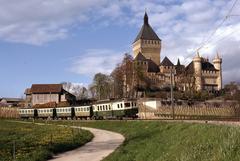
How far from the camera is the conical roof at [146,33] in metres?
189

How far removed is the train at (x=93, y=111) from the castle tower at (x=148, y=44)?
90.1 meters

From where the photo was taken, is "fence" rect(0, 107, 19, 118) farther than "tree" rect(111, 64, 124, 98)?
No

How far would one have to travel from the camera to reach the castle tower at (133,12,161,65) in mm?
185750

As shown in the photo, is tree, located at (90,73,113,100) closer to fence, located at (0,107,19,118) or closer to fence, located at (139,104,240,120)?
fence, located at (0,107,19,118)

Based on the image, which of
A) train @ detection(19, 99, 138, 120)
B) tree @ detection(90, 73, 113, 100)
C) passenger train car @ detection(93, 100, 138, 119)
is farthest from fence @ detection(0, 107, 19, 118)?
passenger train car @ detection(93, 100, 138, 119)

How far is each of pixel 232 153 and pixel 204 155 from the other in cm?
155

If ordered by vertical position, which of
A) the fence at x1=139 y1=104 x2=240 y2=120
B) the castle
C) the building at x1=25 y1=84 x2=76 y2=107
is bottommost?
the fence at x1=139 y1=104 x2=240 y2=120

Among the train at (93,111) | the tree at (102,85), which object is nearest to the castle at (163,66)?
the tree at (102,85)

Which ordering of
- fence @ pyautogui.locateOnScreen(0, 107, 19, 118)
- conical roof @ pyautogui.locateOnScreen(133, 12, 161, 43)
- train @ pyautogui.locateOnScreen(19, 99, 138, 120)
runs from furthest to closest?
conical roof @ pyautogui.locateOnScreen(133, 12, 161, 43) → fence @ pyautogui.locateOnScreen(0, 107, 19, 118) → train @ pyautogui.locateOnScreen(19, 99, 138, 120)

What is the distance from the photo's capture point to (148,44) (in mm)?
187000

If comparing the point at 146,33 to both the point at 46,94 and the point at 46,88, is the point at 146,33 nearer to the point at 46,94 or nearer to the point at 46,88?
the point at 46,88

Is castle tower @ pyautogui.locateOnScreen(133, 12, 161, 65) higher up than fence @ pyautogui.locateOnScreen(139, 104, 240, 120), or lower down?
higher up

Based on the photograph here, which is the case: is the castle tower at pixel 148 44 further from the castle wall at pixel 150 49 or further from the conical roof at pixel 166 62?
the conical roof at pixel 166 62

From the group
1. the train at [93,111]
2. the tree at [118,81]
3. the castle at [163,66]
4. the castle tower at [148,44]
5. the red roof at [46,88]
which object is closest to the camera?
the train at [93,111]
